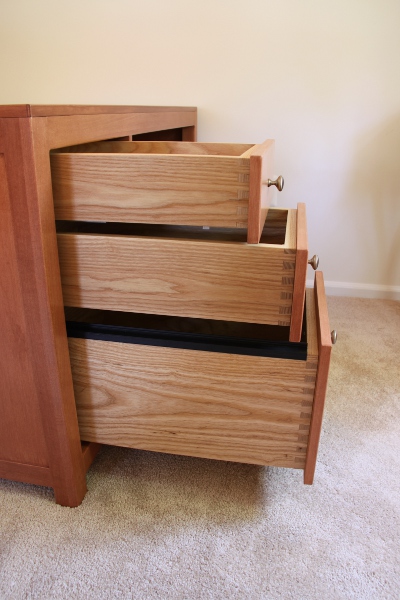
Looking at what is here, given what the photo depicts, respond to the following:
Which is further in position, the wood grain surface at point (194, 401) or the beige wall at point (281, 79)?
the beige wall at point (281, 79)

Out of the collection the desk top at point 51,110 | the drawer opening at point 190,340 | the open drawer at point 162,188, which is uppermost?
the desk top at point 51,110

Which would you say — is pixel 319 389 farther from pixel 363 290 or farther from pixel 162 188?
pixel 363 290

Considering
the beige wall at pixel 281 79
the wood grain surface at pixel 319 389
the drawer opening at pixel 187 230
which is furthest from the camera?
the beige wall at pixel 281 79

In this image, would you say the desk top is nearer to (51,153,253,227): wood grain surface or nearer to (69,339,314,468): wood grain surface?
(51,153,253,227): wood grain surface

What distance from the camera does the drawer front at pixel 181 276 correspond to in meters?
0.66

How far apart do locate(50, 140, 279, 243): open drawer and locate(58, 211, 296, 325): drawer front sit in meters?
0.03

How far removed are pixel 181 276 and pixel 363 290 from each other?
129cm

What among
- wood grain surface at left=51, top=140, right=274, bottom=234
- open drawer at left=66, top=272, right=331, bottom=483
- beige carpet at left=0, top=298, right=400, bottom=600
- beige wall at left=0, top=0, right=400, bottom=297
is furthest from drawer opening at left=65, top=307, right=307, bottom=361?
Answer: beige wall at left=0, top=0, right=400, bottom=297

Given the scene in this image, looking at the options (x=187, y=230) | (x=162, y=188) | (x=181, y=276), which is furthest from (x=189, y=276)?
(x=187, y=230)

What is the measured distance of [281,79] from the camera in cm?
157

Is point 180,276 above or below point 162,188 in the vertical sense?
below

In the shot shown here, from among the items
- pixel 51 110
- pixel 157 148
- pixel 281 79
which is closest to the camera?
pixel 51 110

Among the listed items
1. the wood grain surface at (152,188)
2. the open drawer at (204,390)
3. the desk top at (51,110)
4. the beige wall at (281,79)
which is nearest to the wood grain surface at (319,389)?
the open drawer at (204,390)

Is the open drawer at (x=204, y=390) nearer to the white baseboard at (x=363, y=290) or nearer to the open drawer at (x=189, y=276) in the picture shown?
the open drawer at (x=189, y=276)
